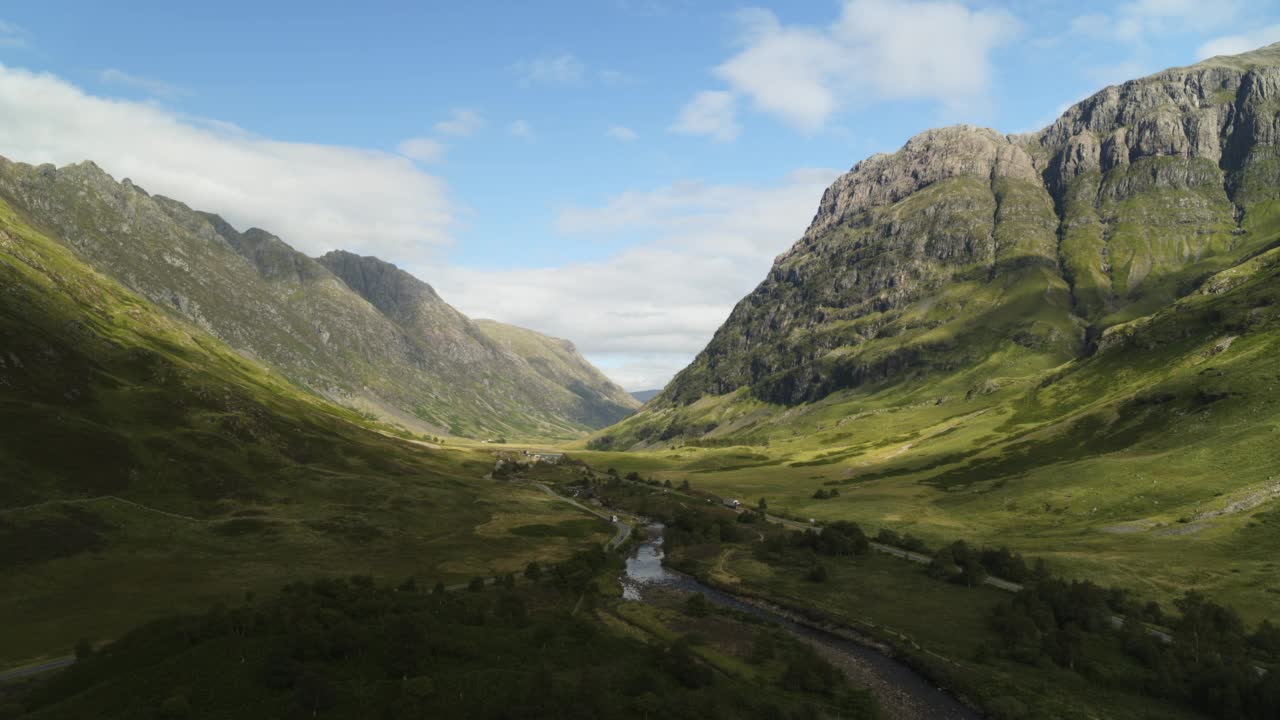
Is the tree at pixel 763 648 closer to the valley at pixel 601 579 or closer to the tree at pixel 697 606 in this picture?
the valley at pixel 601 579

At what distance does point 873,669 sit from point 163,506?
130m

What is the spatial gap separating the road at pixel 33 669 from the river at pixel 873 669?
6896cm

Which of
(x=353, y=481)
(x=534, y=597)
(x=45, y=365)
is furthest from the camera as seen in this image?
(x=353, y=481)

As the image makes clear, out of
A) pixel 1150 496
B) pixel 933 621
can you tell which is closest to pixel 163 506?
pixel 933 621

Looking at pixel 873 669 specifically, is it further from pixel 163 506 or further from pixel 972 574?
pixel 163 506

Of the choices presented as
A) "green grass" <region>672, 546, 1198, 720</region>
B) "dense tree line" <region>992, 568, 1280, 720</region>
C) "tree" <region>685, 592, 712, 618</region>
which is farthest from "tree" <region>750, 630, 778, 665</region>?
"dense tree line" <region>992, 568, 1280, 720</region>

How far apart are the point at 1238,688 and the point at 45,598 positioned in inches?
5152

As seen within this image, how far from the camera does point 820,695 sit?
65.8 m

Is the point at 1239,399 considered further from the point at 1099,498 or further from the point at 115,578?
the point at 115,578

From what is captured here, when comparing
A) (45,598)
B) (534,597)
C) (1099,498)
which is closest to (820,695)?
(534,597)

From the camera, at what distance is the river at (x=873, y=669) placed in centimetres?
6388

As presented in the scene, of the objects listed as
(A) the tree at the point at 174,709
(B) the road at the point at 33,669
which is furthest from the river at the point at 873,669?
(B) the road at the point at 33,669

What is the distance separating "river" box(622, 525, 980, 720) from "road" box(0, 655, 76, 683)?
Result: 226 ft

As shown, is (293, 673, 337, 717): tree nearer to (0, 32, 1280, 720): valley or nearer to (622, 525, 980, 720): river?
(0, 32, 1280, 720): valley
